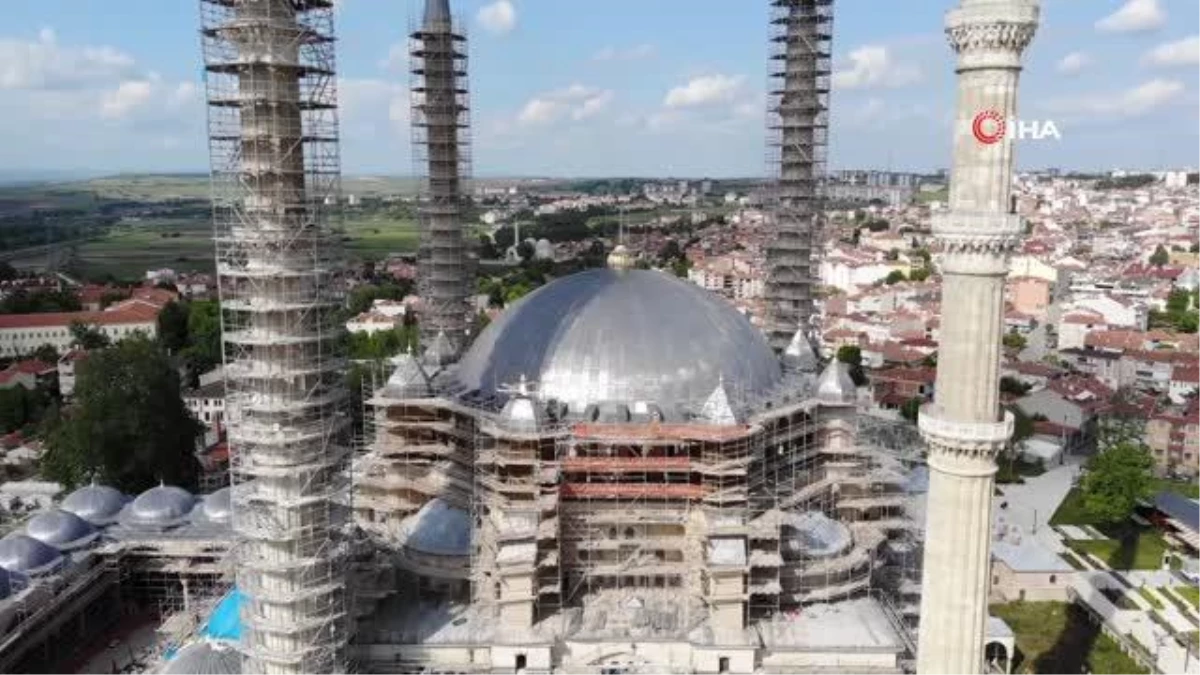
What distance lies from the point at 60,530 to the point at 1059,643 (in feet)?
118

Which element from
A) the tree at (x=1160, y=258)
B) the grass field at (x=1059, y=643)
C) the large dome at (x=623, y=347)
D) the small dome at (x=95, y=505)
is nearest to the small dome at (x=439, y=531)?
the large dome at (x=623, y=347)

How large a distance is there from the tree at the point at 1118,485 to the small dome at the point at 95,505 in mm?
42351

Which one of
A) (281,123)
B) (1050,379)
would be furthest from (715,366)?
(1050,379)

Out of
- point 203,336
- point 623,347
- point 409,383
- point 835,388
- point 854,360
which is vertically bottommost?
point 854,360

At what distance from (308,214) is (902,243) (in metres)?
134

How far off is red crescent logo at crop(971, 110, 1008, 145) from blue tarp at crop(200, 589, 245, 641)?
22.2 meters

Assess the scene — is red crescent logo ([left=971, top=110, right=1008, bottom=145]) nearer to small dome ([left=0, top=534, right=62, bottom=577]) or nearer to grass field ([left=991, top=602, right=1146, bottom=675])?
grass field ([left=991, top=602, right=1146, bottom=675])

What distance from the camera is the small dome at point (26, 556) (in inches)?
1233

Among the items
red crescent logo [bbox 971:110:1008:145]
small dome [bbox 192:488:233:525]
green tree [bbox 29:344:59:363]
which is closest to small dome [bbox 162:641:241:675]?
small dome [bbox 192:488:233:525]

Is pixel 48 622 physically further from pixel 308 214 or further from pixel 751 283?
pixel 751 283

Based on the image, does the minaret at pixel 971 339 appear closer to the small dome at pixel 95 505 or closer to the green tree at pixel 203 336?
the small dome at pixel 95 505

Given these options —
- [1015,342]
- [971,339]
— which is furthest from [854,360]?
[971,339]

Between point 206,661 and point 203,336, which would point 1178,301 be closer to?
point 203,336

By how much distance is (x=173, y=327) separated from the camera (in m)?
80.9
